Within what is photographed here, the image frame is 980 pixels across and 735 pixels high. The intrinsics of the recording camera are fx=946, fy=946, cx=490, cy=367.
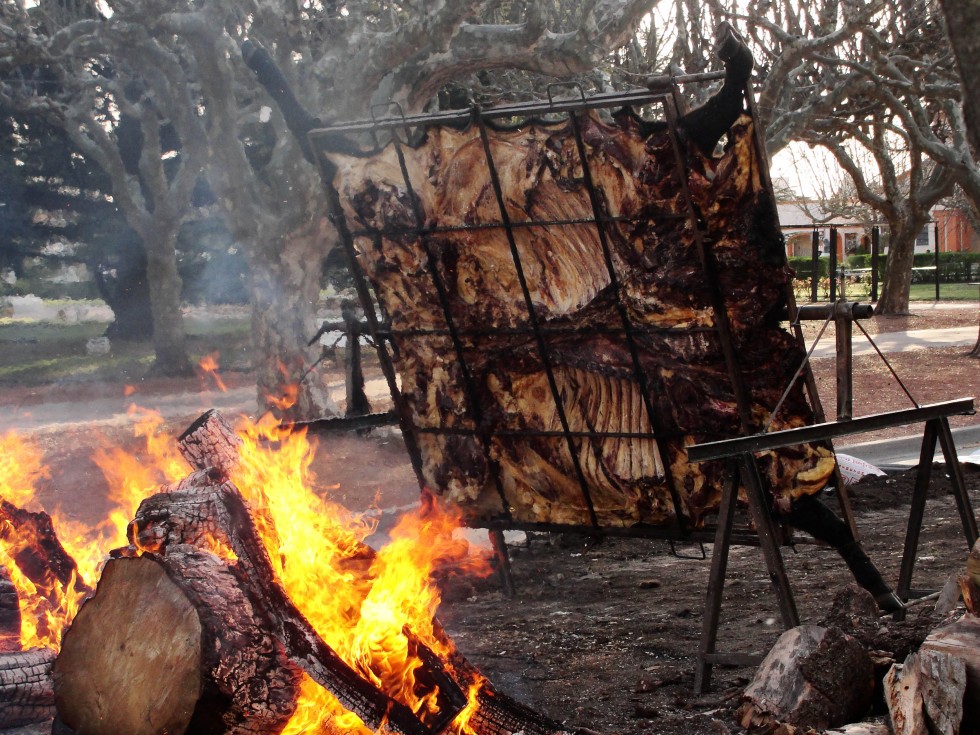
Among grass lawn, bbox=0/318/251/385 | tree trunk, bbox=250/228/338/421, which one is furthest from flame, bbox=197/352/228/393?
tree trunk, bbox=250/228/338/421

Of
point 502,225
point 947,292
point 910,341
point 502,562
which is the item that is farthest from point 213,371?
point 947,292

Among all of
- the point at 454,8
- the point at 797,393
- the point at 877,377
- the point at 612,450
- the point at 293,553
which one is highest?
the point at 454,8

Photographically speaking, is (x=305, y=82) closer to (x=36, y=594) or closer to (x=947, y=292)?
(x=36, y=594)

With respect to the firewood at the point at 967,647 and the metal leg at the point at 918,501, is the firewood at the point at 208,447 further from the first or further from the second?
the metal leg at the point at 918,501

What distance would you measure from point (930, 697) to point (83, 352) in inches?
1026

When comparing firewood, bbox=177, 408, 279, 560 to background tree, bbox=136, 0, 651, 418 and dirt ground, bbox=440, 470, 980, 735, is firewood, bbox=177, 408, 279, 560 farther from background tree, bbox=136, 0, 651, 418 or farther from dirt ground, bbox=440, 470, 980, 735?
background tree, bbox=136, 0, 651, 418

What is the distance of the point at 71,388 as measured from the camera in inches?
736

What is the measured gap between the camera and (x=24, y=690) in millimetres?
3668

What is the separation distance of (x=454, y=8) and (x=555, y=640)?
789 centimetres

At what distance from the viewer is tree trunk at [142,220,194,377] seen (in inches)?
789

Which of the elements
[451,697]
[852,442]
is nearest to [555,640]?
[451,697]

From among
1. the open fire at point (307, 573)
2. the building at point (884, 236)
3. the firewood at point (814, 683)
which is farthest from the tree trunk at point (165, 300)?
the building at point (884, 236)

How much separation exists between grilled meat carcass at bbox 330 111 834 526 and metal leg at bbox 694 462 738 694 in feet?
1.09

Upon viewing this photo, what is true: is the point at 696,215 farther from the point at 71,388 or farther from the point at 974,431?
the point at 71,388
